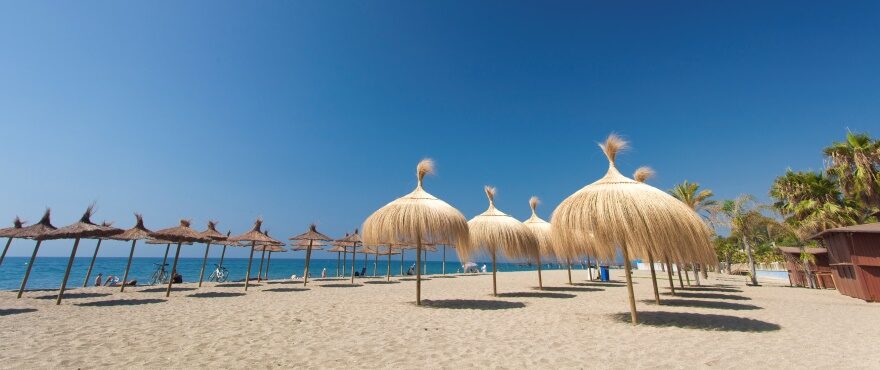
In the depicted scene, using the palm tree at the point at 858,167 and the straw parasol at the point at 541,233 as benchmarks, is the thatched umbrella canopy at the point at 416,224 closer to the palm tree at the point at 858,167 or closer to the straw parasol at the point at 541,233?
the straw parasol at the point at 541,233

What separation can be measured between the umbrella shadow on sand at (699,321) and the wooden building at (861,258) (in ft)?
24.9

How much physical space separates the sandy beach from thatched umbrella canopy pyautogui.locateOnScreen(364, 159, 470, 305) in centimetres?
188

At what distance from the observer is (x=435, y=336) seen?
6434 millimetres

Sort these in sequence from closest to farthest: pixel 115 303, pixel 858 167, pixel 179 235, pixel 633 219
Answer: pixel 633 219 → pixel 115 303 → pixel 179 235 → pixel 858 167

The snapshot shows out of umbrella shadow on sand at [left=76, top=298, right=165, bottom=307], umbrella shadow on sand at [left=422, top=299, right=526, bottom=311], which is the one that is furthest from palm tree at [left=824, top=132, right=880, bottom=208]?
umbrella shadow on sand at [left=76, top=298, right=165, bottom=307]

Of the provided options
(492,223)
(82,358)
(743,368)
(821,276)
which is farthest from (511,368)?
(821,276)

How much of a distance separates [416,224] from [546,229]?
859 cm

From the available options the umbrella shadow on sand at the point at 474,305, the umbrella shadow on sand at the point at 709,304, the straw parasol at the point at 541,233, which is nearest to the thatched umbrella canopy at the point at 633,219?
the umbrella shadow on sand at the point at 474,305

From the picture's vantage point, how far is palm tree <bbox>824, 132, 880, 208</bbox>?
14680mm

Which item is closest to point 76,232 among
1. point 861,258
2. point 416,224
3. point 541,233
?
point 416,224

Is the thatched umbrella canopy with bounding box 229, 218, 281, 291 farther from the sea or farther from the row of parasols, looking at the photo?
the sea

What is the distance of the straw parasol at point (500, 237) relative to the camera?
13.0 metres

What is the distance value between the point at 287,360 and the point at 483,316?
4866mm

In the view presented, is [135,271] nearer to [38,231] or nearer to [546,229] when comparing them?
[38,231]
